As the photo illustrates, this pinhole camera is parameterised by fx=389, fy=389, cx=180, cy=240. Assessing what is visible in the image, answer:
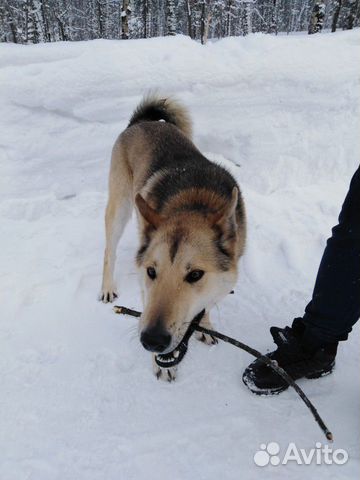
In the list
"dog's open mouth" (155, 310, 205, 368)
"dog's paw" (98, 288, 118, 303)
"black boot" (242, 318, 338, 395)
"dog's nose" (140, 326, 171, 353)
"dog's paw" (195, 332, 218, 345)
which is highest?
"dog's nose" (140, 326, 171, 353)

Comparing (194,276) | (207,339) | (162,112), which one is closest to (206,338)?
(207,339)

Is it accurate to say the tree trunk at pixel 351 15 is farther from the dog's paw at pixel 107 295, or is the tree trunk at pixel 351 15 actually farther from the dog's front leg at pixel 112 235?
the dog's paw at pixel 107 295

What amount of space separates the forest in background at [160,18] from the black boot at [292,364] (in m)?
15.3

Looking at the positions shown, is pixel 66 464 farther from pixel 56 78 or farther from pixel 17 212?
pixel 56 78

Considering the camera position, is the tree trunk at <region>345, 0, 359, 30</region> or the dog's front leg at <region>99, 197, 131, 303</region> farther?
the tree trunk at <region>345, 0, 359, 30</region>

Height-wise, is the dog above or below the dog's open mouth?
above

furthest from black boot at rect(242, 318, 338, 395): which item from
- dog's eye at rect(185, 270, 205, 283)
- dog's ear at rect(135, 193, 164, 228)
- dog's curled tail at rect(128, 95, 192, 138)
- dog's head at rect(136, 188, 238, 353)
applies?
dog's curled tail at rect(128, 95, 192, 138)

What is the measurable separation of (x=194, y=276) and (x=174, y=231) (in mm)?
285

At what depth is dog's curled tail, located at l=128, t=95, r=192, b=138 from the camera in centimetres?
401

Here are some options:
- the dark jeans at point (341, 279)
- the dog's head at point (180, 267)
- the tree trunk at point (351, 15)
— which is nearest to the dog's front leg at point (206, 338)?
the dog's head at point (180, 267)

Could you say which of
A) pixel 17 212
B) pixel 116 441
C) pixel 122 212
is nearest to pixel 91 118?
pixel 17 212

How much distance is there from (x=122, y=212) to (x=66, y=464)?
2080mm

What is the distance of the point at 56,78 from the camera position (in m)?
5.35

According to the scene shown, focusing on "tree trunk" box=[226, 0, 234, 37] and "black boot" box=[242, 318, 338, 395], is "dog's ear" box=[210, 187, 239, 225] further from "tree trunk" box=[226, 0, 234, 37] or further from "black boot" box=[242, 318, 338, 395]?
"tree trunk" box=[226, 0, 234, 37]
